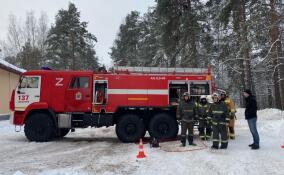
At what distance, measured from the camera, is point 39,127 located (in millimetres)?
14617

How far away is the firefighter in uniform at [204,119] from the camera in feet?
43.6

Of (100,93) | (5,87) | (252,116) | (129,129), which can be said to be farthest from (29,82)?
(5,87)

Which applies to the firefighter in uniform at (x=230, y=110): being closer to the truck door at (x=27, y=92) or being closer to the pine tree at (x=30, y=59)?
the truck door at (x=27, y=92)

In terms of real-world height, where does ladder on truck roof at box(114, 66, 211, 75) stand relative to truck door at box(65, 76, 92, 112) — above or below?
above

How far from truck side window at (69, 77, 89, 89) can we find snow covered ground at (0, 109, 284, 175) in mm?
2189

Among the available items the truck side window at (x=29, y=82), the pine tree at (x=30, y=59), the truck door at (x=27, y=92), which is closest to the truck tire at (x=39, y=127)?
the truck door at (x=27, y=92)

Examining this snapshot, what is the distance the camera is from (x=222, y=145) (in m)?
11.7

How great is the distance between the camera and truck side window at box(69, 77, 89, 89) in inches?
575

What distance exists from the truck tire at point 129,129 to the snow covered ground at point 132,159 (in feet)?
1.45

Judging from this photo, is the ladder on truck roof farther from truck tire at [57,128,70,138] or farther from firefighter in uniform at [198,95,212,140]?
truck tire at [57,128,70,138]

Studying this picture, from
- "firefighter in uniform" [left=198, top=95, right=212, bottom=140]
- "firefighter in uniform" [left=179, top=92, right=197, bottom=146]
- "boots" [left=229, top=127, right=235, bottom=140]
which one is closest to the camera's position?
"firefighter in uniform" [left=179, top=92, right=197, bottom=146]

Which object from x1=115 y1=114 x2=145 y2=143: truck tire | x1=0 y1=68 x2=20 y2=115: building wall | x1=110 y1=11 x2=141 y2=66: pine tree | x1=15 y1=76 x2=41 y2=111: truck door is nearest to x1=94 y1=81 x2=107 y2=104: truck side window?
x1=115 y1=114 x2=145 y2=143: truck tire

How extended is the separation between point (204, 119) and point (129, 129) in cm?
292

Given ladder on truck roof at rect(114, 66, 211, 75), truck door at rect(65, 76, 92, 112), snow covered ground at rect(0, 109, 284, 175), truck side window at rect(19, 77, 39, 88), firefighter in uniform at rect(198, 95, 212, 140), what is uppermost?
ladder on truck roof at rect(114, 66, 211, 75)
